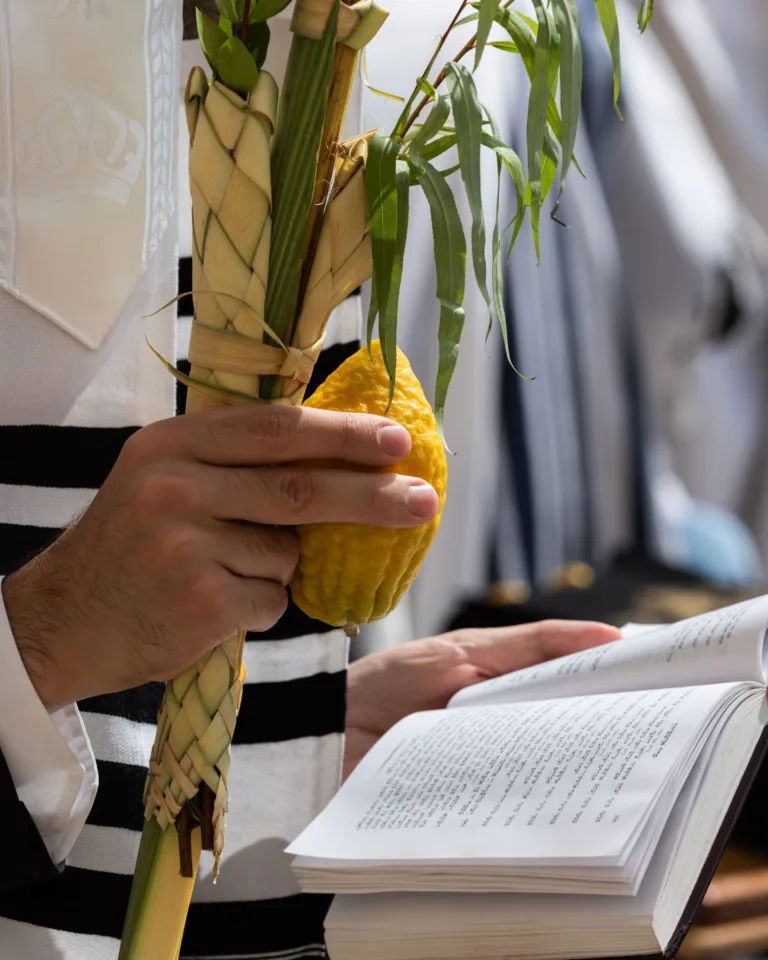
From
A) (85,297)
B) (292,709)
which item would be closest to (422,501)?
(85,297)

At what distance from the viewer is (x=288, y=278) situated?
1.75 ft

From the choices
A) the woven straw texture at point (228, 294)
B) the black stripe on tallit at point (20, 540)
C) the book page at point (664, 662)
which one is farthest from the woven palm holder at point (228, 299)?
the book page at point (664, 662)

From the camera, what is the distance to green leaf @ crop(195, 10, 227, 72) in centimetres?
51

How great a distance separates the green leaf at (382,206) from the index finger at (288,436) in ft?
0.22

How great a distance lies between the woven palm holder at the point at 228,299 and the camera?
51cm

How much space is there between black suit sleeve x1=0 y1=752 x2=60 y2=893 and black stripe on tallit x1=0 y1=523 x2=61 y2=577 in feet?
0.61

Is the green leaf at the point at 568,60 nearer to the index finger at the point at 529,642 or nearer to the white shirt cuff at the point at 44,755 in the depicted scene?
the white shirt cuff at the point at 44,755

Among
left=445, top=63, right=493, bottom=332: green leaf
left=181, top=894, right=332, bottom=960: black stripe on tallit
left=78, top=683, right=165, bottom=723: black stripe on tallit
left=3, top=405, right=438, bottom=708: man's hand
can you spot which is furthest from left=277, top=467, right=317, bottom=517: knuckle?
left=181, top=894, right=332, bottom=960: black stripe on tallit

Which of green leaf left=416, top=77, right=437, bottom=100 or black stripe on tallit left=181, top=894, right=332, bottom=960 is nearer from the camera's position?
green leaf left=416, top=77, right=437, bottom=100

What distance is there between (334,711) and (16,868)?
1.25 feet

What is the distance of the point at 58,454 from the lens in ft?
2.62

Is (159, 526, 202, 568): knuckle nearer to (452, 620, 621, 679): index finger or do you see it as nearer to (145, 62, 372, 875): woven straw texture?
(145, 62, 372, 875): woven straw texture

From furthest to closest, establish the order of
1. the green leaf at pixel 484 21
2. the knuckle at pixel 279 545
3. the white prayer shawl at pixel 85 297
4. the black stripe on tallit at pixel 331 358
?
1. the black stripe on tallit at pixel 331 358
2. the white prayer shawl at pixel 85 297
3. the knuckle at pixel 279 545
4. the green leaf at pixel 484 21

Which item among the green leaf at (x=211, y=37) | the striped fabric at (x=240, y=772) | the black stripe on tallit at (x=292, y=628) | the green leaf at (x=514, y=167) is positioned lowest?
the striped fabric at (x=240, y=772)
